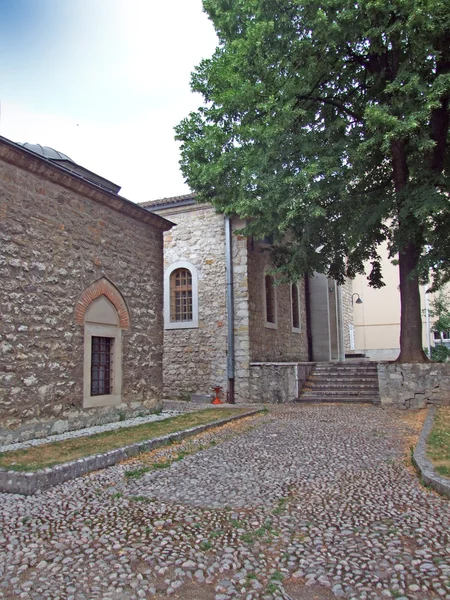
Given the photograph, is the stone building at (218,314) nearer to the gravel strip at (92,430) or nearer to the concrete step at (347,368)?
the concrete step at (347,368)

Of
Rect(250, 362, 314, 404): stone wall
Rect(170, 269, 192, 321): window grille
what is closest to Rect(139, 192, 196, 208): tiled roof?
Rect(170, 269, 192, 321): window grille

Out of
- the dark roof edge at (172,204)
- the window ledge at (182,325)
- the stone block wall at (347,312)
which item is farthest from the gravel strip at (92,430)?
the stone block wall at (347,312)

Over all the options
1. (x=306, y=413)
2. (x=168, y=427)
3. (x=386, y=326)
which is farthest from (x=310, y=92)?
(x=386, y=326)

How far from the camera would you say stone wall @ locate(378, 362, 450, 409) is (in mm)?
9820

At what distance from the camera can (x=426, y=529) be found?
3146mm

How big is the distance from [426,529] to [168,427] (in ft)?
16.1

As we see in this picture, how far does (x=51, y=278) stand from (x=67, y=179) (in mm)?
1707

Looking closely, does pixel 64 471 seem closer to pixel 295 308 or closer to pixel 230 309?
pixel 230 309

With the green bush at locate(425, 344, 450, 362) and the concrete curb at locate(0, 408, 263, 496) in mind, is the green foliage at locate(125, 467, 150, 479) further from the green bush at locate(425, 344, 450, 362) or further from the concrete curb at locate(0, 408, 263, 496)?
the green bush at locate(425, 344, 450, 362)

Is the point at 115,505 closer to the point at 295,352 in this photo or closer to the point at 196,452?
the point at 196,452

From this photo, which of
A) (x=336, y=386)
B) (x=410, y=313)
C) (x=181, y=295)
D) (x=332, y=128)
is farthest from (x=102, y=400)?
(x=332, y=128)

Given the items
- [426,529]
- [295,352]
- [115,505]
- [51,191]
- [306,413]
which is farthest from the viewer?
[295,352]

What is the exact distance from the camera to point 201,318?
12.8 meters

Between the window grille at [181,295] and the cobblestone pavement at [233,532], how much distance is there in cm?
793
